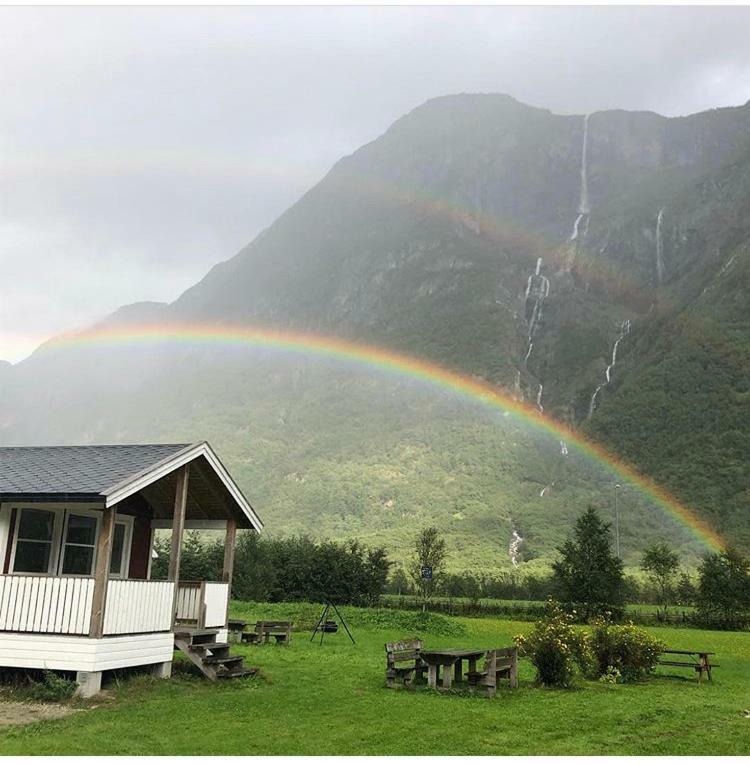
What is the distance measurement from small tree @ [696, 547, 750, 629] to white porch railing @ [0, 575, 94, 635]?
4320cm

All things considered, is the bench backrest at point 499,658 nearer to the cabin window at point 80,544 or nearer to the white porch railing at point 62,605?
the white porch railing at point 62,605

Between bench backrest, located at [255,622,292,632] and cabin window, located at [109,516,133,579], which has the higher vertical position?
cabin window, located at [109,516,133,579]

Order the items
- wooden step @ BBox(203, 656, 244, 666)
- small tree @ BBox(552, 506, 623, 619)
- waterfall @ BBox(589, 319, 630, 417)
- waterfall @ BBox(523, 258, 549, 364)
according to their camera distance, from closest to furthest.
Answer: wooden step @ BBox(203, 656, 244, 666) → small tree @ BBox(552, 506, 623, 619) → waterfall @ BBox(589, 319, 630, 417) → waterfall @ BBox(523, 258, 549, 364)

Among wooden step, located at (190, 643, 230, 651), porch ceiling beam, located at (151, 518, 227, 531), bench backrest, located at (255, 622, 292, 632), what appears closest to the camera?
wooden step, located at (190, 643, 230, 651)

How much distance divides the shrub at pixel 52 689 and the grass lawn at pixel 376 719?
0.74 meters

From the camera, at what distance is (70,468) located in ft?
53.5

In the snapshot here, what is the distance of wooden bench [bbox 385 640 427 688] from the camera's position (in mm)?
16266

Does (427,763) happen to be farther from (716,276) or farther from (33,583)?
(716,276)

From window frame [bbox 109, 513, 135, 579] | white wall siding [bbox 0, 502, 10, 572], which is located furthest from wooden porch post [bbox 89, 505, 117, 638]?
window frame [bbox 109, 513, 135, 579]

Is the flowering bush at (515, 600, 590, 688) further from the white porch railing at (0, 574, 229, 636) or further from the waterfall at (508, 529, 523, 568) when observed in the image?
the waterfall at (508, 529, 523, 568)

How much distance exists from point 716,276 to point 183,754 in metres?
160

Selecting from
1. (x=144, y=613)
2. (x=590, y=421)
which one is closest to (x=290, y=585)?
(x=144, y=613)

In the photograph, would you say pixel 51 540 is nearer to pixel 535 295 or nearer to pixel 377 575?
pixel 377 575

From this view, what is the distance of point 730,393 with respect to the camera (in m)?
120
